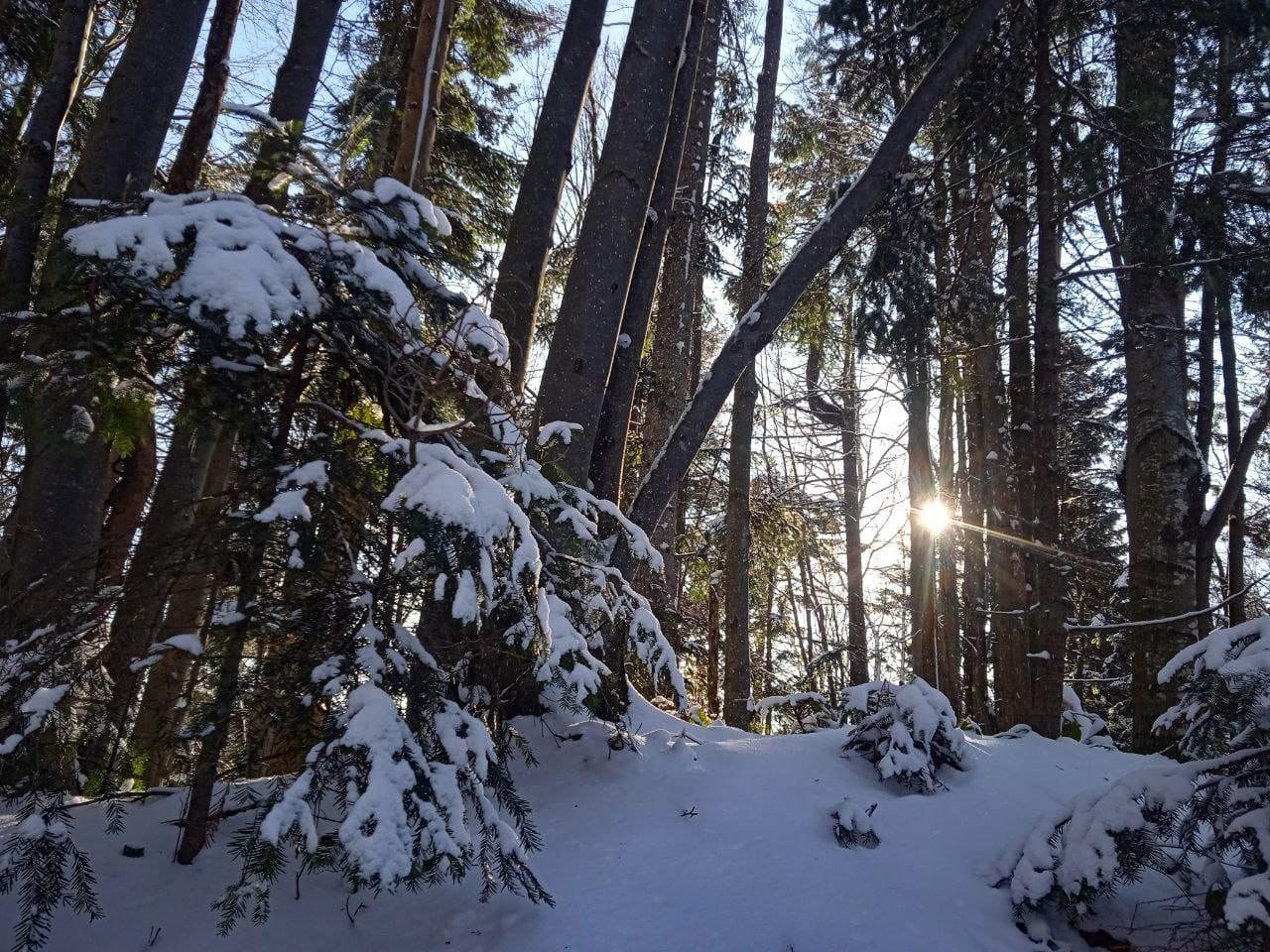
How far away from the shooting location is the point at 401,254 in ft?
7.13

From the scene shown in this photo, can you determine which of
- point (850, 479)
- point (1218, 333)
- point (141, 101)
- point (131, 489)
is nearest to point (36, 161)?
point (141, 101)

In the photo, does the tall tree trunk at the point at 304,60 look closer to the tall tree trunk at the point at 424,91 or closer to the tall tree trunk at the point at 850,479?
the tall tree trunk at the point at 424,91

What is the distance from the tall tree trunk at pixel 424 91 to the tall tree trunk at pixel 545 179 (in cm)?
181

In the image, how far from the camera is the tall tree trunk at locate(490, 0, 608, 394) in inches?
138

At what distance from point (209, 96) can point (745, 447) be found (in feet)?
16.9

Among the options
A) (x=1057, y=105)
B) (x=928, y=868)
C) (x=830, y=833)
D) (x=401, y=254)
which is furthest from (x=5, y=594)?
(x=1057, y=105)

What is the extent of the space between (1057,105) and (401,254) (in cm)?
641

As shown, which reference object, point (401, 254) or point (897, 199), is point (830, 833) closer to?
point (401, 254)

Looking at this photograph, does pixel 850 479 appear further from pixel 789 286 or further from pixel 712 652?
pixel 789 286

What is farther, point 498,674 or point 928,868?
point 498,674

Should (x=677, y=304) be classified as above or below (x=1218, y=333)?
above

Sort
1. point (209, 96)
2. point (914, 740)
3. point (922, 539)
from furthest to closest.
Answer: point (922, 539) → point (209, 96) → point (914, 740)

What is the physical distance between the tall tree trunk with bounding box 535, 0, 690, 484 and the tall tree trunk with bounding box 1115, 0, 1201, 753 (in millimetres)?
3422

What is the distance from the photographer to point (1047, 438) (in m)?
4.73
